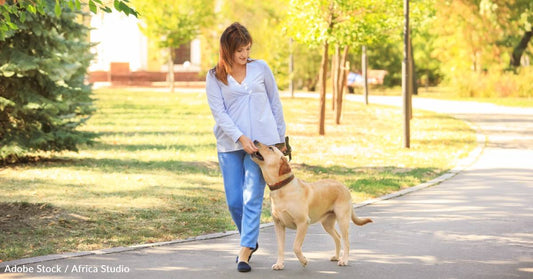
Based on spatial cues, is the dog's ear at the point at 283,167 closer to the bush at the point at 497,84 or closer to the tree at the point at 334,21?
the tree at the point at 334,21

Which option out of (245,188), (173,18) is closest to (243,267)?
(245,188)

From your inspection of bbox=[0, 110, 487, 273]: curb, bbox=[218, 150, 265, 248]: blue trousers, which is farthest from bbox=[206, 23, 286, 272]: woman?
bbox=[0, 110, 487, 273]: curb


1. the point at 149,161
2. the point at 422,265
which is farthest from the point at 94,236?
the point at 149,161

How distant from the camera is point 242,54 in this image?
6.98 m

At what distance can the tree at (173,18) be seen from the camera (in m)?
47.3

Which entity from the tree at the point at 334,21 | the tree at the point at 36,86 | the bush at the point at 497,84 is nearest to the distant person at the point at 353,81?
the bush at the point at 497,84

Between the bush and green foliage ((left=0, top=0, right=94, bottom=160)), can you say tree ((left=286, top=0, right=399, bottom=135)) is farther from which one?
the bush

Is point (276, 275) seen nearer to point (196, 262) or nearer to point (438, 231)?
point (196, 262)

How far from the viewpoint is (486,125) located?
26125mm

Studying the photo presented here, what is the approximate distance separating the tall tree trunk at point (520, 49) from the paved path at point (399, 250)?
37.0 m

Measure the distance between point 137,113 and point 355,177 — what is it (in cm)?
1845

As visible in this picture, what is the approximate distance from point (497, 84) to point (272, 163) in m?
38.9

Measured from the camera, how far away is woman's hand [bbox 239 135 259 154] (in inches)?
271

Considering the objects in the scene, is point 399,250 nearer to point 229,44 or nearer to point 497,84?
point 229,44
